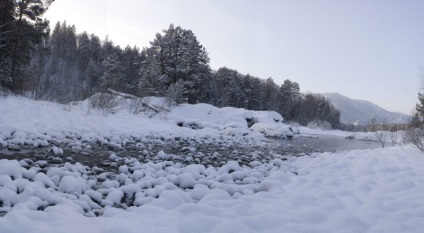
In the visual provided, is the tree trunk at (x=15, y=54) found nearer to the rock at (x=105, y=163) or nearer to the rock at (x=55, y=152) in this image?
the rock at (x=55, y=152)

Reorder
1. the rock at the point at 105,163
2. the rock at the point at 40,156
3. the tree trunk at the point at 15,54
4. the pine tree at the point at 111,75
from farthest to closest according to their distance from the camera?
the pine tree at the point at 111,75 → the tree trunk at the point at 15,54 → the rock at the point at 105,163 → the rock at the point at 40,156

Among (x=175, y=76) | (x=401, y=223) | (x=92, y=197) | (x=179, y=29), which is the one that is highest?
(x=179, y=29)

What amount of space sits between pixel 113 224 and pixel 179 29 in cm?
3485

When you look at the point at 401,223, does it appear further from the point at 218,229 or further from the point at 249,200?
the point at 218,229

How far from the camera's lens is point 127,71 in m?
56.8

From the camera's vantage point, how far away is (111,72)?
1789 inches

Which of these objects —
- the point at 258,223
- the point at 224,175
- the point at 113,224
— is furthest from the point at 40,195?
the point at 224,175

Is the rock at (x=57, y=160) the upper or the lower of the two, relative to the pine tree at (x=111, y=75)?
lower

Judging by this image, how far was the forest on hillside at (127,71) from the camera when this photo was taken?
18.2 meters

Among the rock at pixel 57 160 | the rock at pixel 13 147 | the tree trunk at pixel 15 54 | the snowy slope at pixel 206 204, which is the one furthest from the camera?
the tree trunk at pixel 15 54

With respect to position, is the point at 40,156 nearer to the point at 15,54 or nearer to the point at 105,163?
the point at 105,163

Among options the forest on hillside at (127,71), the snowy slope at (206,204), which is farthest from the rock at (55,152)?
the forest on hillside at (127,71)

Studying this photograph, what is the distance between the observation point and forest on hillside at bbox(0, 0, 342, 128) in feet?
59.6

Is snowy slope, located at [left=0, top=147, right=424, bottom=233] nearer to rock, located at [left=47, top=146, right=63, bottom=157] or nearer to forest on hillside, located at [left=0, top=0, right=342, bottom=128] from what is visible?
rock, located at [left=47, top=146, right=63, bottom=157]
